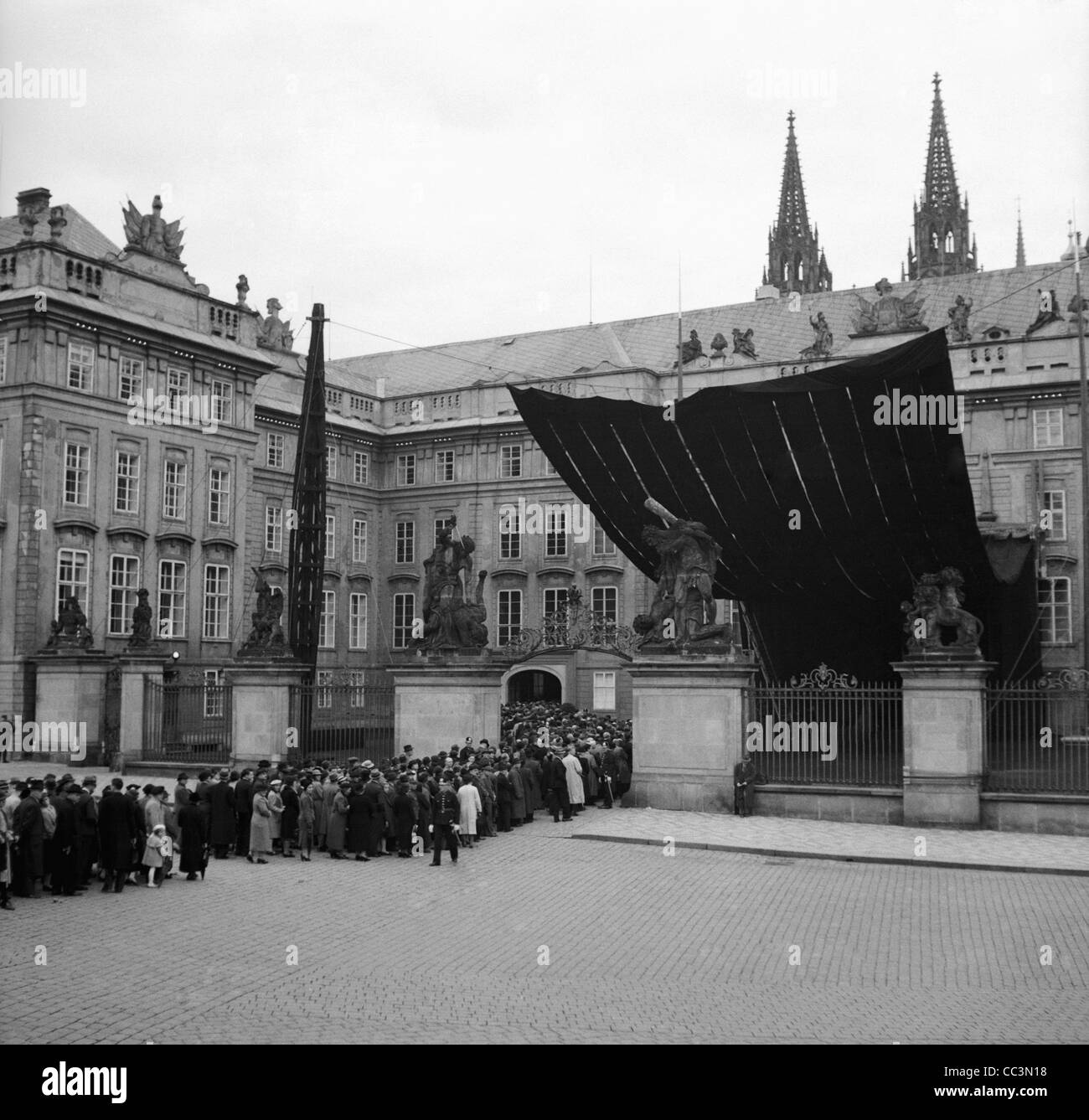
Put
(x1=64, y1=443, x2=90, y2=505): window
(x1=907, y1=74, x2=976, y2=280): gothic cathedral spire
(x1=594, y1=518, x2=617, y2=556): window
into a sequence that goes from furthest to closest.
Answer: (x1=907, y1=74, x2=976, y2=280): gothic cathedral spire < (x1=594, y1=518, x2=617, y2=556): window < (x1=64, y1=443, x2=90, y2=505): window

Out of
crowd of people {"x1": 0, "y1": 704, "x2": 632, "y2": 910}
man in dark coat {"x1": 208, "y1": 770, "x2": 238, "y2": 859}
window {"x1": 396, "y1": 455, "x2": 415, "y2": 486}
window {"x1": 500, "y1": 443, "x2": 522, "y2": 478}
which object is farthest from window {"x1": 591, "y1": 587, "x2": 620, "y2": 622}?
man in dark coat {"x1": 208, "y1": 770, "x2": 238, "y2": 859}

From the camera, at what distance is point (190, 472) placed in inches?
1829

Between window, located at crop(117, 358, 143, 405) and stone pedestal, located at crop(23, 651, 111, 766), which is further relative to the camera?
window, located at crop(117, 358, 143, 405)

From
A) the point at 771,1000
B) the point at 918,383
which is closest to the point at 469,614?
the point at 918,383

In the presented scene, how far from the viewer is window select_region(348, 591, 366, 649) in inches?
2312

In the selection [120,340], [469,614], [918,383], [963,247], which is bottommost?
[469,614]

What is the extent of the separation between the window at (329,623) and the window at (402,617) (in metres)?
3.32

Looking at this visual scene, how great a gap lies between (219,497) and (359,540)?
42.7ft

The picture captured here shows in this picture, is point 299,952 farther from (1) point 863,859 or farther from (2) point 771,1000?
(1) point 863,859

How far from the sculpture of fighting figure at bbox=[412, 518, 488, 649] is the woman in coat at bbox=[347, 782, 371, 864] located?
918 centimetres

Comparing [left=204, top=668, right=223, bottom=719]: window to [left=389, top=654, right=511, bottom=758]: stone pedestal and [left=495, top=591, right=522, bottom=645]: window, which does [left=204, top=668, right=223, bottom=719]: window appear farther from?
[left=495, top=591, right=522, bottom=645]: window

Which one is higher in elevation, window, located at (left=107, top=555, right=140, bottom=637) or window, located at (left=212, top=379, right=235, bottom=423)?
window, located at (left=212, top=379, right=235, bottom=423)
